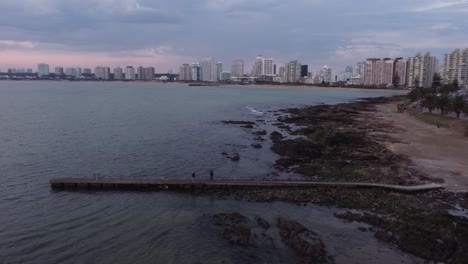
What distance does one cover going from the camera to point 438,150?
135 feet

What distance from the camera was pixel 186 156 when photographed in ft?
129

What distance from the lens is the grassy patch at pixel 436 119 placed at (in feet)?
200

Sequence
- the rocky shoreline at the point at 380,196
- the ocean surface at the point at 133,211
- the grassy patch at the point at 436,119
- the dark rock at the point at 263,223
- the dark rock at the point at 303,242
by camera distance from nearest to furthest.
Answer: the dark rock at the point at 303,242, the ocean surface at the point at 133,211, the rocky shoreline at the point at 380,196, the dark rock at the point at 263,223, the grassy patch at the point at 436,119

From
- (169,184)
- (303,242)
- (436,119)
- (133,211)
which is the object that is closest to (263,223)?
(303,242)

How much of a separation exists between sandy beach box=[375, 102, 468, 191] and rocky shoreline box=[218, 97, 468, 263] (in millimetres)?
1345

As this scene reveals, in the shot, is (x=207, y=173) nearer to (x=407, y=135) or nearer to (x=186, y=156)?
(x=186, y=156)

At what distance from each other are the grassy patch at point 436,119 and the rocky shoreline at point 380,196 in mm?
20008

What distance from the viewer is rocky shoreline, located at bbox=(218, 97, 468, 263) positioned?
752 inches

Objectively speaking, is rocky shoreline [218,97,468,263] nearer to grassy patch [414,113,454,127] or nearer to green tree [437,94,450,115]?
grassy patch [414,113,454,127]

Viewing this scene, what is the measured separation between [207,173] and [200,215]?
9.79 metres

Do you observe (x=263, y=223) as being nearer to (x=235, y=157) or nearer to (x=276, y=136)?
(x=235, y=157)

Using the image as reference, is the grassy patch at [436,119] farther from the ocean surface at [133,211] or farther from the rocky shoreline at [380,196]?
the ocean surface at [133,211]

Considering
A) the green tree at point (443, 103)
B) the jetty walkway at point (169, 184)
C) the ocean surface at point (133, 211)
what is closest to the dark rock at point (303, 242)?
the ocean surface at point (133, 211)

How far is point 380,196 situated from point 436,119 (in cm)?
4757
